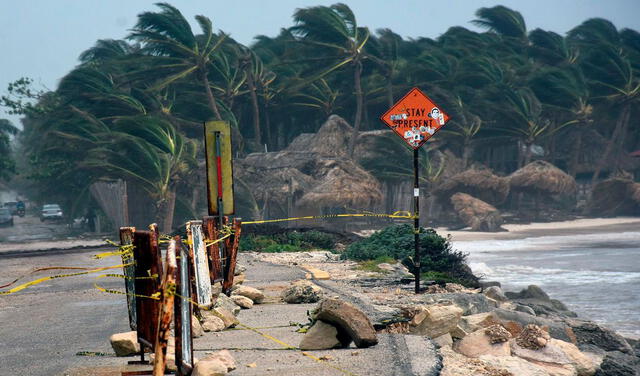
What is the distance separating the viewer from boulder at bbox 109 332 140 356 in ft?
23.9

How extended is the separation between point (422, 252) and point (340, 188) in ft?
60.4

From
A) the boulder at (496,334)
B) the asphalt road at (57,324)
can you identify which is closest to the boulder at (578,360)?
the boulder at (496,334)

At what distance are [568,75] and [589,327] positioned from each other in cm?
3840

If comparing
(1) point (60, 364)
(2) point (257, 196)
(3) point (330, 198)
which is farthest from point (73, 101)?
(1) point (60, 364)

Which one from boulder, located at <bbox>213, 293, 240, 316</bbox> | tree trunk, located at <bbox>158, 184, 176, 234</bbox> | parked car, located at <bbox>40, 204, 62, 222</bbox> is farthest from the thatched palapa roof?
boulder, located at <bbox>213, 293, 240, 316</bbox>

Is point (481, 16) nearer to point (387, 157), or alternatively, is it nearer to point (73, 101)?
point (387, 157)

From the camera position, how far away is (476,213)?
138 feet

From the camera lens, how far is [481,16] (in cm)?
6462

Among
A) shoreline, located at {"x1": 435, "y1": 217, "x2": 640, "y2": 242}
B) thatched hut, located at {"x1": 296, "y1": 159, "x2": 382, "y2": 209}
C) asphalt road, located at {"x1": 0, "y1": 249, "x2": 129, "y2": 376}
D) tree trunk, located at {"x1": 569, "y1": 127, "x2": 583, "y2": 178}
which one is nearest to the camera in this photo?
asphalt road, located at {"x1": 0, "y1": 249, "x2": 129, "y2": 376}

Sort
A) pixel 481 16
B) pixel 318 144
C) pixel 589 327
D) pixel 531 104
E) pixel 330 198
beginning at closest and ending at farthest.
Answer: pixel 589 327 < pixel 330 198 < pixel 318 144 < pixel 531 104 < pixel 481 16

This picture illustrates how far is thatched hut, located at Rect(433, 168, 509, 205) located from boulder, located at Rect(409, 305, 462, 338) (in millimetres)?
34672

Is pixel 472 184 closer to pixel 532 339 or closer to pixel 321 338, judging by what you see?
pixel 532 339

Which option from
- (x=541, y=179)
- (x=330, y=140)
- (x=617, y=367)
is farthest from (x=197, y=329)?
(x=541, y=179)

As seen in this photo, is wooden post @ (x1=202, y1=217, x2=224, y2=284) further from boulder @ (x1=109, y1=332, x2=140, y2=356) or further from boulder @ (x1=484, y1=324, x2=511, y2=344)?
boulder @ (x1=484, y1=324, x2=511, y2=344)
